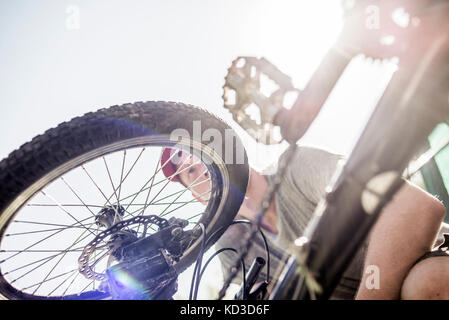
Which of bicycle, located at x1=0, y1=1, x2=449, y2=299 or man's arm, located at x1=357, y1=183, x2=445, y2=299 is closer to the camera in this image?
bicycle, located at x1=0, y1=1, x2=449, y2=299

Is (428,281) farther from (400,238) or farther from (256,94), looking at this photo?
(256,94)

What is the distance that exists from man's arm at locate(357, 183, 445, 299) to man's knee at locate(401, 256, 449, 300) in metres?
0.06

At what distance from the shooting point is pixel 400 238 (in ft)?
4.31

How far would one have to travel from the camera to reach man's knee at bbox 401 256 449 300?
1.07 m

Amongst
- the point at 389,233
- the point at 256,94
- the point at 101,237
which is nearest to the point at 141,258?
the point at 101,237

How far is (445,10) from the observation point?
0.60 m

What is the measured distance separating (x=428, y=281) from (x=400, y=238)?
0.81 ft

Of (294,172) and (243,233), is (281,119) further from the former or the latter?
(243,233)

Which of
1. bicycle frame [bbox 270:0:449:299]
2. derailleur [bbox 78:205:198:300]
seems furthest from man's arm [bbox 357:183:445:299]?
derailleur [bbox 78:205:198:300]

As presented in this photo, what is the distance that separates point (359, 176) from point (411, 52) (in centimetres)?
35

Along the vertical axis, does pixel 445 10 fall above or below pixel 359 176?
above

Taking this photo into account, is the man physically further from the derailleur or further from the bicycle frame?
the derailleur
